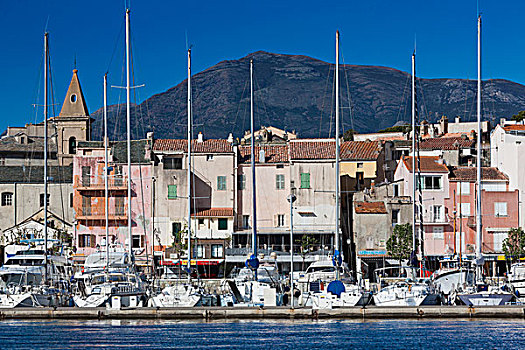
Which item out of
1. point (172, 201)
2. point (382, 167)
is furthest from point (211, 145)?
point (382, 167)

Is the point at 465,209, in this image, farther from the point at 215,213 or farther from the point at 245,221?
the point at 215,213

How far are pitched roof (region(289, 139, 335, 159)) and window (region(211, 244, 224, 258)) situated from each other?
1001 cm

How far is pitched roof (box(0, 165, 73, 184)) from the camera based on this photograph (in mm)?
81000

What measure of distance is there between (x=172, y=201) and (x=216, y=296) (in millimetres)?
26559

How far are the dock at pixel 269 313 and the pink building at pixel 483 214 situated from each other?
26658 millimetres

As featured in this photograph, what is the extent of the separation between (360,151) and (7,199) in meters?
Answer: 32.3

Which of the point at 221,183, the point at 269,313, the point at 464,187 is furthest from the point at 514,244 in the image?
the point at 269,313

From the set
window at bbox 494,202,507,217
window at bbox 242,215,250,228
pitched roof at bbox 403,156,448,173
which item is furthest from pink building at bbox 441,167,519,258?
window at bbox 242,215,250,228

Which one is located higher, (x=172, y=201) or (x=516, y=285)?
(x=172, y=201)

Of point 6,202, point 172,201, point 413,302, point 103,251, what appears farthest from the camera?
point 6,202

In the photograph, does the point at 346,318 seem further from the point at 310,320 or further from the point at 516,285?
the point at 516,285

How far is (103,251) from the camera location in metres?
64.6

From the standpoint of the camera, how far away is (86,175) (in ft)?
251

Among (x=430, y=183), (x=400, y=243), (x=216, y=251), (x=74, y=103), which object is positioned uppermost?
(x=74, y=103)
